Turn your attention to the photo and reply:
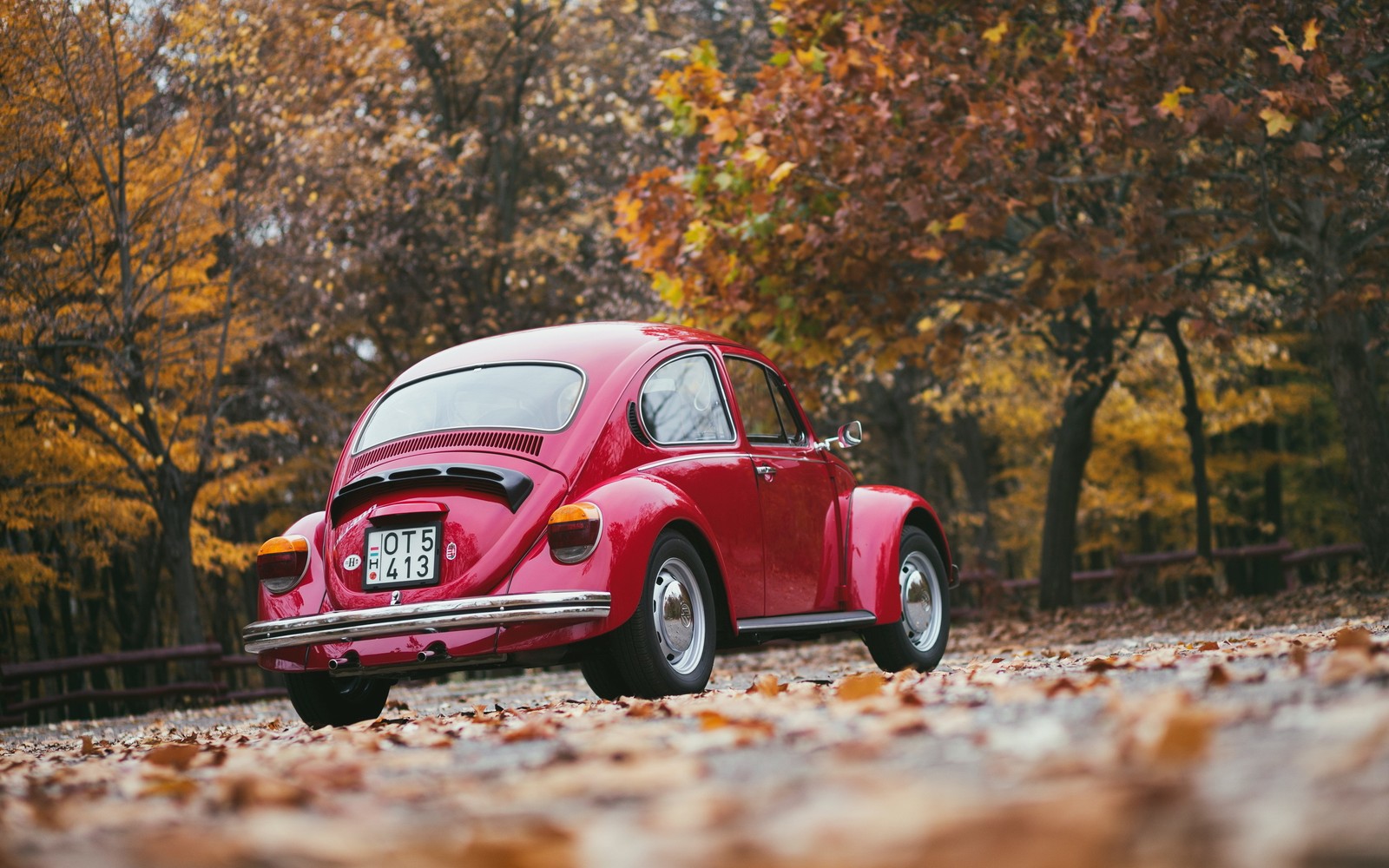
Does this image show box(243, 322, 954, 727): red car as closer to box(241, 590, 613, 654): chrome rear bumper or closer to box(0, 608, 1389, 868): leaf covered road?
box(241, 590, 613, 654): chrome rear bumper

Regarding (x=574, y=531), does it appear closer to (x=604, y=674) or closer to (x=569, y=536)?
(x=569, y=536)

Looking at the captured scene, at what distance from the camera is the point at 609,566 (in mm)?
6336

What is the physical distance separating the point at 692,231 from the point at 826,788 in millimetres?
11440

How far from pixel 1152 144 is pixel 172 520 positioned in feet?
39.7

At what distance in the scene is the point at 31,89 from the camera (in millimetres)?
16125

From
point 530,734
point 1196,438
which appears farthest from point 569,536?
point 1196,438

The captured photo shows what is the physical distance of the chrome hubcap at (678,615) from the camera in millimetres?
6762

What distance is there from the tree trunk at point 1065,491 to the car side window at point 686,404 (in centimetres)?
1166

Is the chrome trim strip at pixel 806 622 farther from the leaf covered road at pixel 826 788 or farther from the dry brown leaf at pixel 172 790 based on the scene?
the dry brown leaf at pixel 172 790

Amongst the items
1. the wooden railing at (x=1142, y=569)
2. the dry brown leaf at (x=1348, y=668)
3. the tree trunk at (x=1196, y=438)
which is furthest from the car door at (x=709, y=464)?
the wooden railing at (x=1142, y=569)

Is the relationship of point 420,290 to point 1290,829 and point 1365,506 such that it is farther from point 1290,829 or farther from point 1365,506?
point 1290,829

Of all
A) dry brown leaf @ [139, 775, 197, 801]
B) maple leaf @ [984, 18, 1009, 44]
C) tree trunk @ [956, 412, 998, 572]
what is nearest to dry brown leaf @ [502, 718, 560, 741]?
dry brown leaf @ [139, 775, 197, 801]

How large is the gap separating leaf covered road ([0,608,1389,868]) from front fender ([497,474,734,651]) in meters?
1.30

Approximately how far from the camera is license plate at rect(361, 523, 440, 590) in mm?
6605
